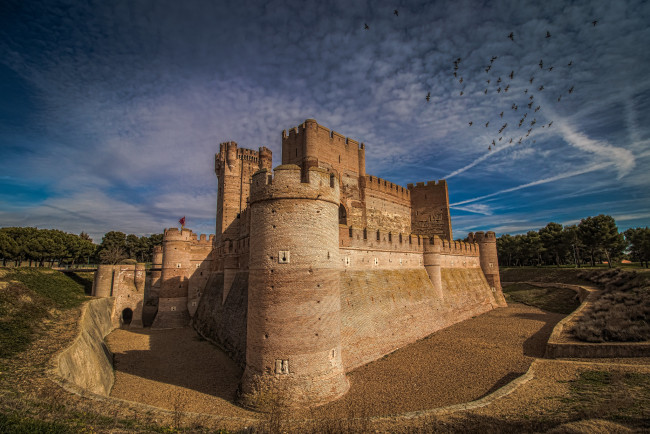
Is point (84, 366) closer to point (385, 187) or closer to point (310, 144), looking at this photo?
point (310, 144)

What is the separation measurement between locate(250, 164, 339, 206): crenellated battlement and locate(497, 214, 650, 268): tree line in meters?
50.6

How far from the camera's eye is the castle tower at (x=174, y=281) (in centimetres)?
2769

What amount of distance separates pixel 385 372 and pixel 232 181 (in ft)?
94.1

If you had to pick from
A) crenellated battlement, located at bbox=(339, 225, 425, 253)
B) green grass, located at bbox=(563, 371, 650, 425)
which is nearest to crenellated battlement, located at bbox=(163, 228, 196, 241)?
crenellated battlement, located at bbox=(339, 225, 425, 253)

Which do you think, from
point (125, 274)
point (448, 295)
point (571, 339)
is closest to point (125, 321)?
point (125, 274)

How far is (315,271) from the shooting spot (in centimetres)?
1119

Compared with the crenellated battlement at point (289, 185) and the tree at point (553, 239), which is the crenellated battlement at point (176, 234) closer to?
the crenellated battlement at point (289, 185)

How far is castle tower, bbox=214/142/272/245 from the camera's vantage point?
1359 inches

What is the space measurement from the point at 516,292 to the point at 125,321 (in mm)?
45740

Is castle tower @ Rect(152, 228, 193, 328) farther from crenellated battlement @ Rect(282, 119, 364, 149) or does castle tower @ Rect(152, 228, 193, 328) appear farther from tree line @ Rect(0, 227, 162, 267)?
tree line @ Rect(0, 227, 162, 267)

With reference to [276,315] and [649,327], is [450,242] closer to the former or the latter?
[649,327]

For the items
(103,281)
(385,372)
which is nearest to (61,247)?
(103,281)

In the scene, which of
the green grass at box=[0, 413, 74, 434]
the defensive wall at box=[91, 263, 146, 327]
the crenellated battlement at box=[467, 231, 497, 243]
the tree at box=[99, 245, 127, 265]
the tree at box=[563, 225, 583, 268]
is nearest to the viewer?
the green grass at box=[0, 413, 74, 434]

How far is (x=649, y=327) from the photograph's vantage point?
1408 cm
